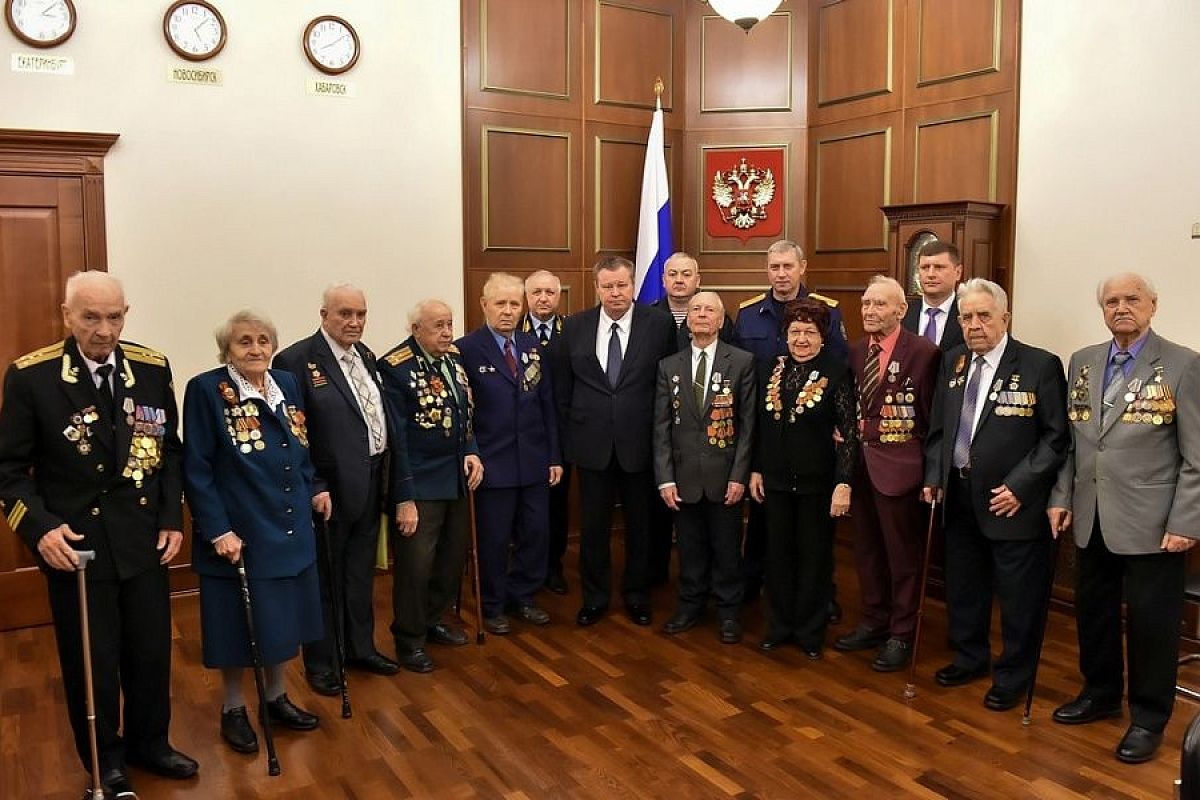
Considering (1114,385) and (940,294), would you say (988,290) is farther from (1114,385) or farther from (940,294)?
(940,294)

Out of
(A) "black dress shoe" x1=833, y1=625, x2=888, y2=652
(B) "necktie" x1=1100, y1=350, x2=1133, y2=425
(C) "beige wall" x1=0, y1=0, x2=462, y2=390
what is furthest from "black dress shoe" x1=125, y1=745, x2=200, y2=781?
(B) "necktie" x1=1100, y1=350, x2=1133, y2=425

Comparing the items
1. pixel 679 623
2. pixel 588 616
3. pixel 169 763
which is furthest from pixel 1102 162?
pixel 169 763

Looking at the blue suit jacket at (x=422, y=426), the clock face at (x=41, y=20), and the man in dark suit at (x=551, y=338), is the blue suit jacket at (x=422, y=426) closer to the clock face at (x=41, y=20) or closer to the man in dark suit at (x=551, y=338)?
the man in dark suit at (x=551, y=338)

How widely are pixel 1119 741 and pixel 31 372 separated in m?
3.48

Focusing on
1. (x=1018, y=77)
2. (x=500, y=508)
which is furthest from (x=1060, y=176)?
(x=500, y=508)

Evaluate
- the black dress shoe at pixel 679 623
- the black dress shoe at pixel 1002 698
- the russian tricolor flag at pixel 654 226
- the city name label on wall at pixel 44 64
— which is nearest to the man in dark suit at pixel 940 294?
the black dress shoe at pixel 1002 698

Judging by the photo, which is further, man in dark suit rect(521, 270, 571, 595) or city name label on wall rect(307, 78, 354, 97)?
city name label on wall rect(307, 78, 354, 97)

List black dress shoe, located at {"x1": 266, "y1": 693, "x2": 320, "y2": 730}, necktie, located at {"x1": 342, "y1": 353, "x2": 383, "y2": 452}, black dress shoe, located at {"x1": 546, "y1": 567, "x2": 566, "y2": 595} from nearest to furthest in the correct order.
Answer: black dress shoe, located at {"x1": 266, "y1": 693, "x2": 320, "y2": 730}
necktie, located at {"x1": 342, "y1": 353, "x2": 383, "y2": 452}
black dress shoe, located at {"x1": 546, "y1": 567, "x2": 566, "y2": 595}

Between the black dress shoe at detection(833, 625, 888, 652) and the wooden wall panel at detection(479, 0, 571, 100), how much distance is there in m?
3.57

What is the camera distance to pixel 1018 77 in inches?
212

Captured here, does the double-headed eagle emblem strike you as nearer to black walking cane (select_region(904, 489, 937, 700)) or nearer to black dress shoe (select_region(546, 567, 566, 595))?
black dress shoe (select_region(546, 567, 566, 595))

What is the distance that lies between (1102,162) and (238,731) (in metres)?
4.50

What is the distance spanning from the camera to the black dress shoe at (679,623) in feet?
14.9

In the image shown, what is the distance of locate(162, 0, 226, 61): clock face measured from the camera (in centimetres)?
500
